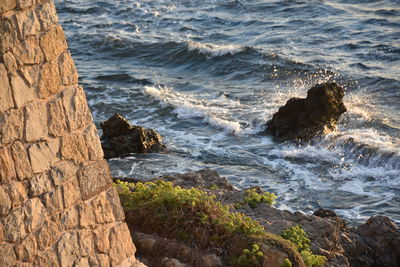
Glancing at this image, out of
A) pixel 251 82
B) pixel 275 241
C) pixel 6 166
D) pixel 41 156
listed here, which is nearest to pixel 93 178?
pixel 41 156

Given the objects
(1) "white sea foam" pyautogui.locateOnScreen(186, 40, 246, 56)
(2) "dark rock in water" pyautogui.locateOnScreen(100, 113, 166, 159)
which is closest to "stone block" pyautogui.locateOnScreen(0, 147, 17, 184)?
(2) "dark rock in water" pyautogui.locateOnScreen(100, 113, 166, 159)

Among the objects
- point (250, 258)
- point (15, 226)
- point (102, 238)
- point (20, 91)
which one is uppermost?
point (20, 91)

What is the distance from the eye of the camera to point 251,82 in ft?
64.1

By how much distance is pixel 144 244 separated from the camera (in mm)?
7430

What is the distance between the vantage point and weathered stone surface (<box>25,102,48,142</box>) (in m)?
5.22

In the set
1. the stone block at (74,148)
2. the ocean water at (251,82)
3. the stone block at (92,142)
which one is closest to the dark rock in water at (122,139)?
the ocean water at (251,82)

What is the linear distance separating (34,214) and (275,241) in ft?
9.63

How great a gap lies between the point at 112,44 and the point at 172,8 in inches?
208

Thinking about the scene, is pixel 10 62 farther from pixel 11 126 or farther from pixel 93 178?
pixel 93 178

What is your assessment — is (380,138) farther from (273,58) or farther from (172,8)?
(172,8)

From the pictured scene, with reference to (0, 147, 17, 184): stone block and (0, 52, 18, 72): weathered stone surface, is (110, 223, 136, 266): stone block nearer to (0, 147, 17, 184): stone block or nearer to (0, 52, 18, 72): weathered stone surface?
(0, 147, 17, 184): stone block

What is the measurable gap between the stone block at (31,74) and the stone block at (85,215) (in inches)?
40.9

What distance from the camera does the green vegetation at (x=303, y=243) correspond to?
25.3ft

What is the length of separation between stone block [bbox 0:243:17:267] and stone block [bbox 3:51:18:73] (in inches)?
47.1
